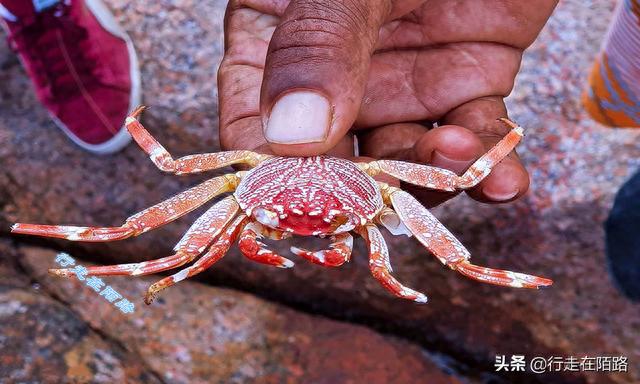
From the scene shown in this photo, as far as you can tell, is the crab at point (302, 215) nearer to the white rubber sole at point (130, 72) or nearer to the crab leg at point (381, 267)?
the crab leg at point (381, 267)

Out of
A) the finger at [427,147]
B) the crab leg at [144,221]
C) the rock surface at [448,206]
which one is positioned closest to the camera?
the crab leg at [144,221]

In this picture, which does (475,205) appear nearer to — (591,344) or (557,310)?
(557,310)

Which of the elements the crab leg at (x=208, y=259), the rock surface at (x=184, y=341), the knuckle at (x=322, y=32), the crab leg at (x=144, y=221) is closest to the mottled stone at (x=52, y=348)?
the rock surface at (x=184, y=341)

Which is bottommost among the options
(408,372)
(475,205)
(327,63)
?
(408,372)

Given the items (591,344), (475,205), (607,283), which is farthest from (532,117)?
(591,344)

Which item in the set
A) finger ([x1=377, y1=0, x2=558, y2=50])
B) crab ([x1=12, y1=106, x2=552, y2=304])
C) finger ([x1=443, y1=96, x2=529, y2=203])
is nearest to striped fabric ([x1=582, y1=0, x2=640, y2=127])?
finger ([x1=377, y1=0, x2=558, y2=50])

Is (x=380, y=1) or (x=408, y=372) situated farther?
(x=408, y=372)

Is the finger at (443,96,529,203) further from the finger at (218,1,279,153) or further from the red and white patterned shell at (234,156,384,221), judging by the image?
the finger at (218,1,279,153)
